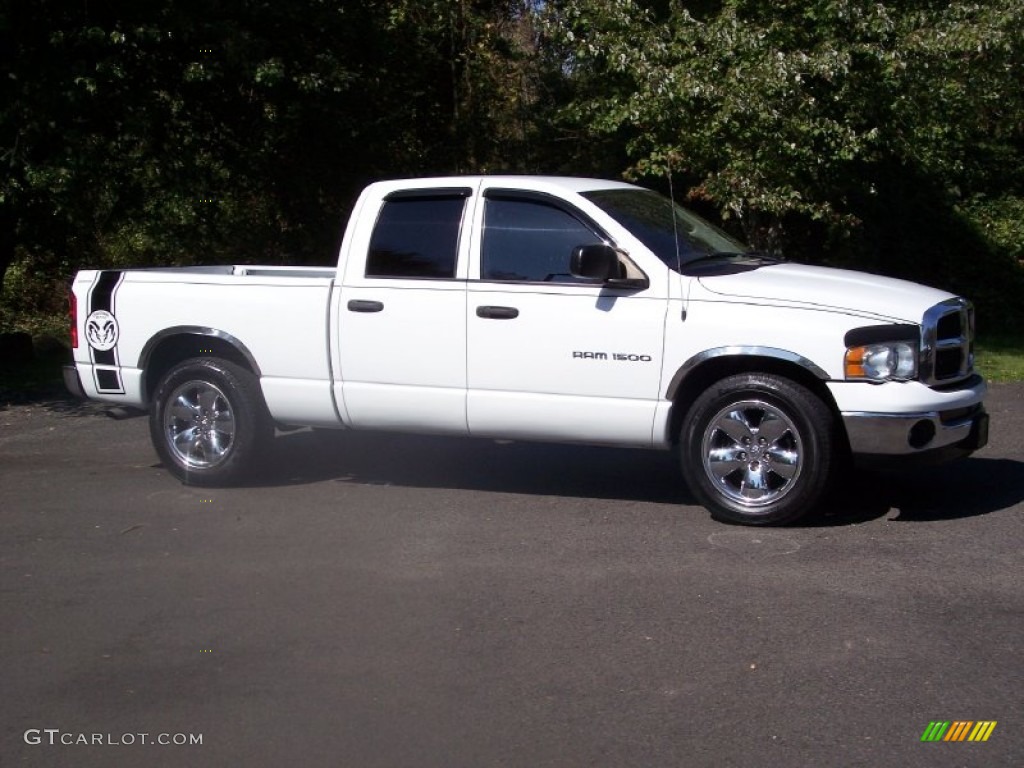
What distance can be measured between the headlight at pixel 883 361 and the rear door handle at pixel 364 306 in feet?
9.33

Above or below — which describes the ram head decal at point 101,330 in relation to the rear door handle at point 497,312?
below

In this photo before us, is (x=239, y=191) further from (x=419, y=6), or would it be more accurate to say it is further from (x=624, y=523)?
(x=624, y=523)

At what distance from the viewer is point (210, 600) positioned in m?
6.29

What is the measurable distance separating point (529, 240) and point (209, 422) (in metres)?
2.56

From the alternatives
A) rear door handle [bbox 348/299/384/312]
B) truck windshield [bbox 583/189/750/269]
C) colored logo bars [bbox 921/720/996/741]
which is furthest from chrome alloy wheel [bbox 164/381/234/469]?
colored logo bars [bbox 921/720/996/741]

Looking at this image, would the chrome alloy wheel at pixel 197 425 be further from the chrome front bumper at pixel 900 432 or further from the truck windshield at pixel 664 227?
the chrome front bumper at pixel 900 432

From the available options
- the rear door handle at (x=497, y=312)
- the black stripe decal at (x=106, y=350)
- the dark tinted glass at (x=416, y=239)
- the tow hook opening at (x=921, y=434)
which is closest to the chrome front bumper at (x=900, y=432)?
the tow hook opening at (x=921, y=434)

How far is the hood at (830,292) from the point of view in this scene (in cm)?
702

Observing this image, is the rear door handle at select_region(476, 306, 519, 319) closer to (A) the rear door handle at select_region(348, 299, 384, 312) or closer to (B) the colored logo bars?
(A) the rear door handle at select_region(348, 299, 384, 312)

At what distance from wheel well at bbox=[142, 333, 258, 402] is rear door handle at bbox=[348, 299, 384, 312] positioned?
2.91 feet

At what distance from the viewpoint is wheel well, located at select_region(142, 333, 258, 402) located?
28.2ft

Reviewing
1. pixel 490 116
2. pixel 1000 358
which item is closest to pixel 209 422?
pixel 1000 358

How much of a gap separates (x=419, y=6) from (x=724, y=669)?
12.9 m

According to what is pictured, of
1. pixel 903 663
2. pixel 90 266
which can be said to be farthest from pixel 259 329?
pixel 90 266
